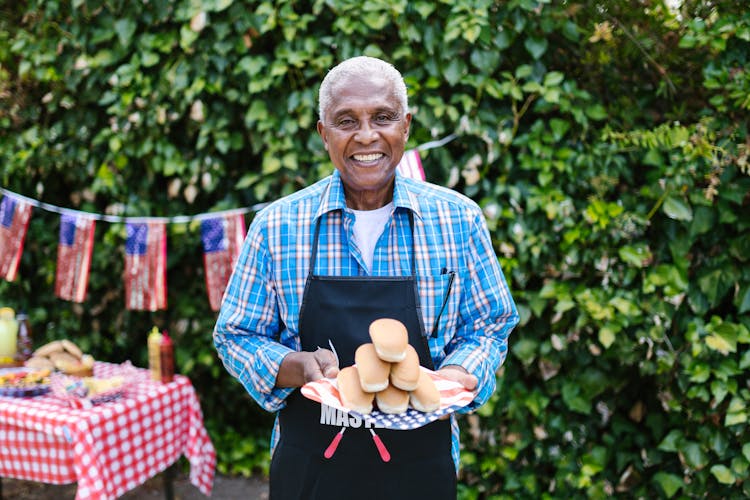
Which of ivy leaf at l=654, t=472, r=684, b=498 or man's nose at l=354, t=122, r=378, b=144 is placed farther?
ivy leaf at l=654, t=472, r=684, b=498

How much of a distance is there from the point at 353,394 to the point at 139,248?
7.03 ft

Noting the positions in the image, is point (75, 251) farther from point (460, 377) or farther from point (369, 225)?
point (460, 377)

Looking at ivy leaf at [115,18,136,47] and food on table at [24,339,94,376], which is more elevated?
ivy leaf at [115,18,136,47]

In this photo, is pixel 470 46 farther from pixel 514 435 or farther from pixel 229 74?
pixel 514 435

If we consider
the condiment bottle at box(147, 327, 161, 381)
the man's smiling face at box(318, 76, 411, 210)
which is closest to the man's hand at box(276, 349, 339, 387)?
the man's smiling face at box(318, 76, 411, 210)

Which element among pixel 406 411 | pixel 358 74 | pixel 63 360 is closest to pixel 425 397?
pixel 406 411

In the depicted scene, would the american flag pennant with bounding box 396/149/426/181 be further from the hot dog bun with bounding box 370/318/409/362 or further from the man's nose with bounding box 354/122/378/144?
the hot dog bun with bounding box 370/318/409/362

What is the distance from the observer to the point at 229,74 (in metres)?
3.07

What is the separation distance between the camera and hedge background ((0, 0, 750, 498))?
252 centimetres

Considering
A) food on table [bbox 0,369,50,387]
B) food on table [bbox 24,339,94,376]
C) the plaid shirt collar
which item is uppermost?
the plaid shirt collar

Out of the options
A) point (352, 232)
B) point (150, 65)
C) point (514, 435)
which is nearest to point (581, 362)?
point (514, 435)

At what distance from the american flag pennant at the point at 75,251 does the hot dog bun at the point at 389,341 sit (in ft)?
7.41

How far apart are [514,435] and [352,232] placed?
174 cm

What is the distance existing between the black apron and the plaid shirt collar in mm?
74
